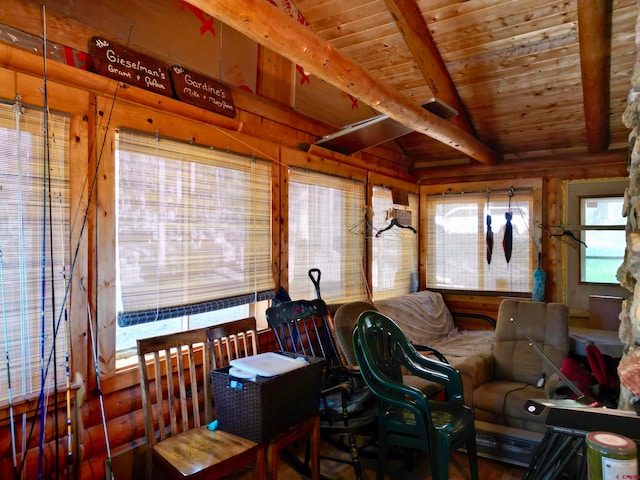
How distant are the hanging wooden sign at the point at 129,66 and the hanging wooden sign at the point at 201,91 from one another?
0.06 meters

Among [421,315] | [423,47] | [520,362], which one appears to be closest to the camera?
[520,362]

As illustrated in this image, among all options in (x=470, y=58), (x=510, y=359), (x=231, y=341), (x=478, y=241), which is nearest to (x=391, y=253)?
(x=478, y=241)

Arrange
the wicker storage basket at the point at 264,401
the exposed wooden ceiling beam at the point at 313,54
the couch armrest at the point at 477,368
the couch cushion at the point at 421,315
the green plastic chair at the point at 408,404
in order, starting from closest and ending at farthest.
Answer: the exposed wooden ceiling beam at the point at 313,54
the wicker storage basket at the point at 264,401
the green plastic chair at the point at 408,404
the couch armrest at the point at 477,368
the couch cushion at the point at 421,315

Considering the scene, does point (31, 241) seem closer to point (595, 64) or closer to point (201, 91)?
point (201, 91)

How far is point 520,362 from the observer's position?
3.47 m

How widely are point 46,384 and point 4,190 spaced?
93cm

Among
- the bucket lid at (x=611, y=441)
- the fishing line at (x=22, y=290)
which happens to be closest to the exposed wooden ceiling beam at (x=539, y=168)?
the bucket lid at (x=611, y=441)

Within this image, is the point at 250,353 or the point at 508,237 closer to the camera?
the point at 250,353

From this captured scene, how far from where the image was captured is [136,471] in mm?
2375

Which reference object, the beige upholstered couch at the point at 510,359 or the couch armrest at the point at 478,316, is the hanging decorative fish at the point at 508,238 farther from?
the beige upholstered couch at the point at 510,359

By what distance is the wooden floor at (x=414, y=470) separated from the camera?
2.70m

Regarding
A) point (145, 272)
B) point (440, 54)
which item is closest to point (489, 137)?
point (440, 54)

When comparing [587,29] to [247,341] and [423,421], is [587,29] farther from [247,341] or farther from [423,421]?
[247,341]

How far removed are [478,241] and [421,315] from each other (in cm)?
133
